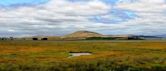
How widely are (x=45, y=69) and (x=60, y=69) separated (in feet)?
5.67

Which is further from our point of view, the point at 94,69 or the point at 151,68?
the point at 151,68

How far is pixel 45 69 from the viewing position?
40.4 meters

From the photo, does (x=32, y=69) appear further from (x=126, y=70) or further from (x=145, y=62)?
(x=145, y=62)

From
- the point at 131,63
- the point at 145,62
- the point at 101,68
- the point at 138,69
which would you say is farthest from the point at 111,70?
the point at 145,62

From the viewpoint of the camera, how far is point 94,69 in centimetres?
4138

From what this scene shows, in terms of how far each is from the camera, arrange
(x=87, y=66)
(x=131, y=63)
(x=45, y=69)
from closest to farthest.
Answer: (x=45, y=69)
(x=87, y=66)
(x=131, y=63)

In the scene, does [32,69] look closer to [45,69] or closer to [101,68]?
[45,69]

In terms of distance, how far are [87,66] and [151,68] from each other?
8170 mm

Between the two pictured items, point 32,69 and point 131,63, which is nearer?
point 32,69

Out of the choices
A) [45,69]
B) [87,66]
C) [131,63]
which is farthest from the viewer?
[131,63]

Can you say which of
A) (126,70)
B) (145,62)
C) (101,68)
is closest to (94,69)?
(101,68)

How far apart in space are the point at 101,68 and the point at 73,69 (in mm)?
3302

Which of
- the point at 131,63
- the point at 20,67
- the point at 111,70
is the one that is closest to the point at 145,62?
the point at 131,63

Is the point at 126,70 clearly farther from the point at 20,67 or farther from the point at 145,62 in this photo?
the point at 20,67
